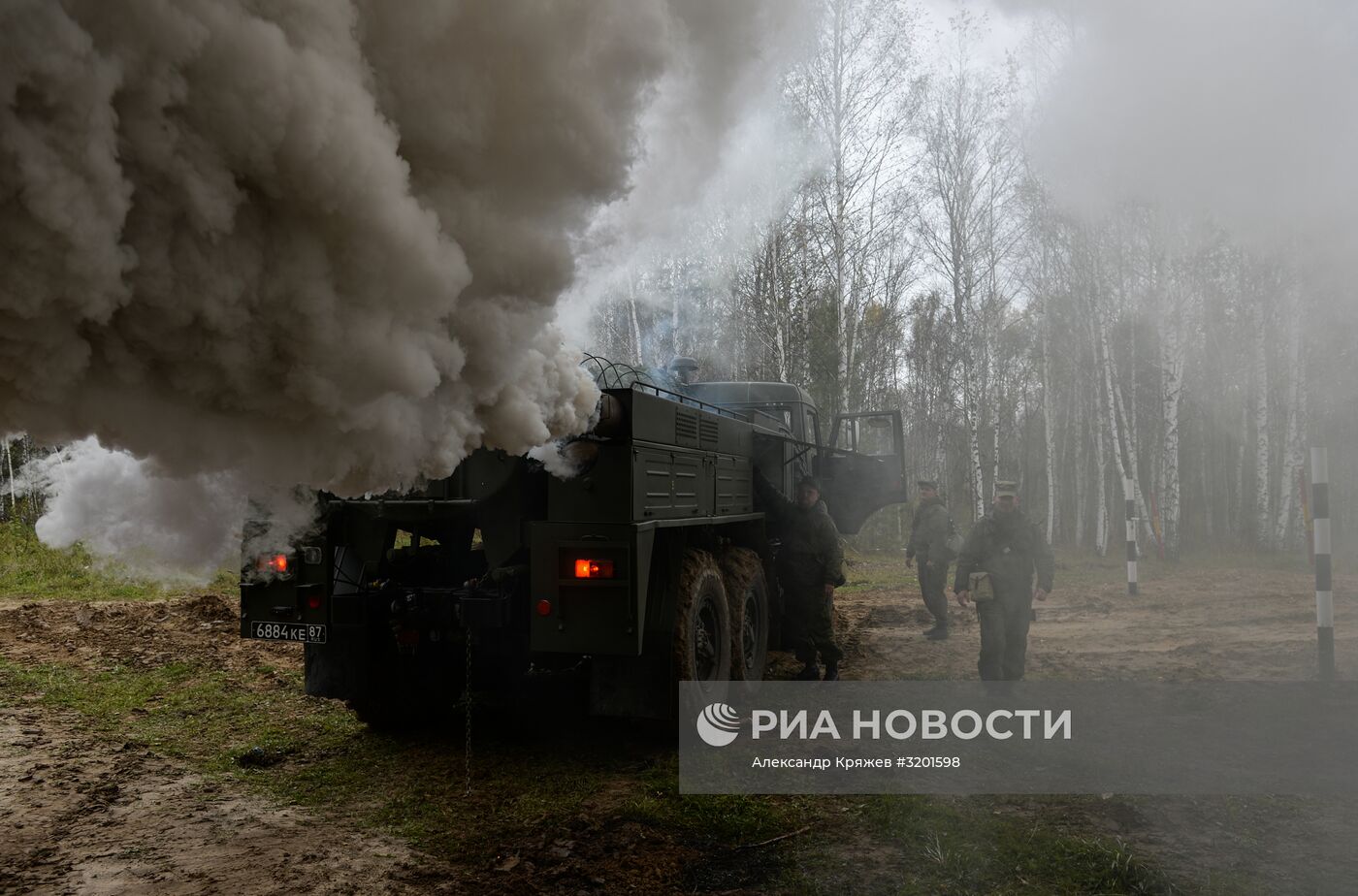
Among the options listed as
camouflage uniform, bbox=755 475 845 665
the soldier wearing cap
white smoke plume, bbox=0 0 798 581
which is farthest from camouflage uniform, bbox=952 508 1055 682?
white smoke plume, bbox=0 0 798 581

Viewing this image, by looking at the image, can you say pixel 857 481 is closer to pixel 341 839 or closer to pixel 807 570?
pixel 807 570

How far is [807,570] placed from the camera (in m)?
7.31

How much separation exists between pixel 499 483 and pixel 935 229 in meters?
16.9

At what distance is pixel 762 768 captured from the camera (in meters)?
5.27

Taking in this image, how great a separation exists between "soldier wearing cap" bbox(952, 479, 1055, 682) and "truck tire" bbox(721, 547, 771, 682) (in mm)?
1404

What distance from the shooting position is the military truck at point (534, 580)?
4.90 meters

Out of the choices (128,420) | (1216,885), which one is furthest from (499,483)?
(1216,885)

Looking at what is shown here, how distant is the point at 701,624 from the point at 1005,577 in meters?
2.21

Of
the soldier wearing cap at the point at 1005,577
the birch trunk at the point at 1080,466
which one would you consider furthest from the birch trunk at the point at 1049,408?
the soldier wearing cap at the point at 1005,577

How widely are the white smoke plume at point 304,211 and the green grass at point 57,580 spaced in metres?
8.86

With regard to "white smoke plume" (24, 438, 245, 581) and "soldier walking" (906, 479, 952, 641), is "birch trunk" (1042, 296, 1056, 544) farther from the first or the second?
"white smoke plume" (24, 438, 245, 581)

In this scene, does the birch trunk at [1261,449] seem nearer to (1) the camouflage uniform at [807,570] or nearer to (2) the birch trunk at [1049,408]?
(2) the birch trunk at [1049,408]

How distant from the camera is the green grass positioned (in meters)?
12.2

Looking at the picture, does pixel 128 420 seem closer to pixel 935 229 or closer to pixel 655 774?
pixel 655 774
